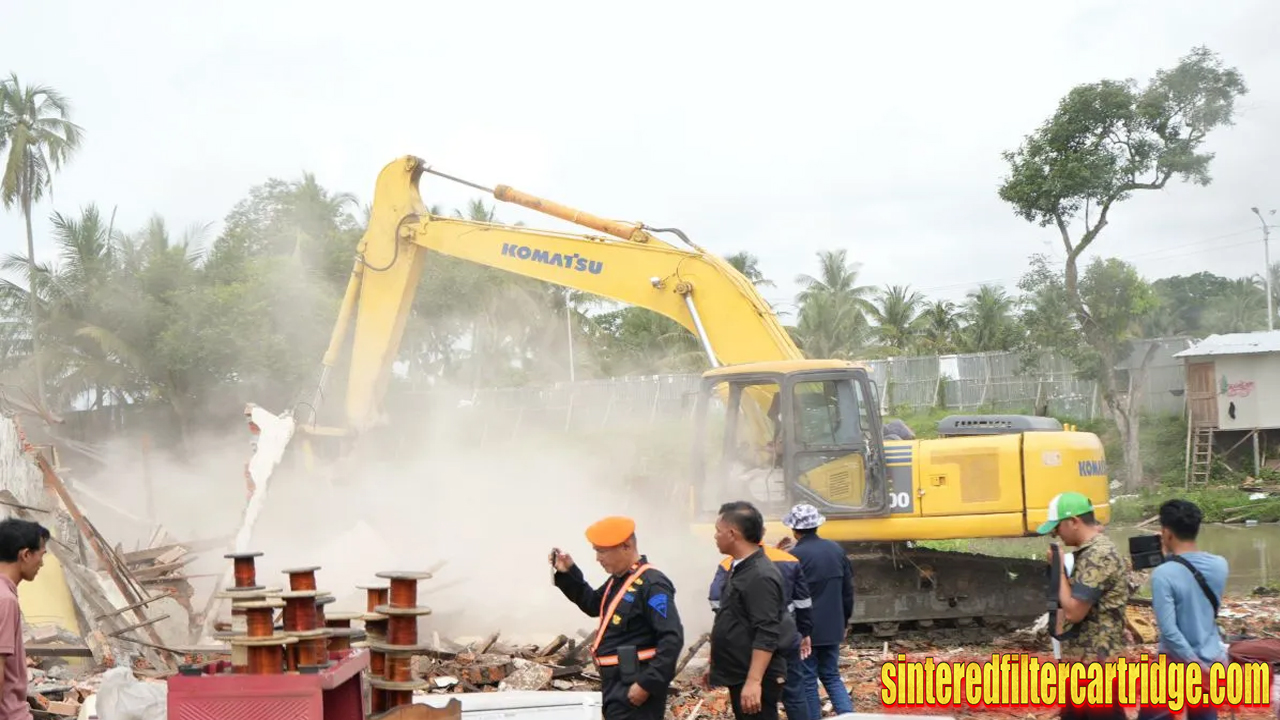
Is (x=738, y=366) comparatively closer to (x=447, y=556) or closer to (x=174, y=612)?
(x=447, y=556)

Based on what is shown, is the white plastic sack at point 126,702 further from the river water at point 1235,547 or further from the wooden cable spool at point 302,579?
the river water at point 1235,547

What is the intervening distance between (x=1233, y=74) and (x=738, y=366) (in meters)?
19.1

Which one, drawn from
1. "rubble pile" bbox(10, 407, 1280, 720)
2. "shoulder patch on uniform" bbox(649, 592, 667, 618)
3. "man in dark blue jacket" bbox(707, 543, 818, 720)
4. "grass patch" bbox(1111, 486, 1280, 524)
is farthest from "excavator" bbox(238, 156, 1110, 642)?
"grass patch" bbox(1111, 486, 1280, 524)

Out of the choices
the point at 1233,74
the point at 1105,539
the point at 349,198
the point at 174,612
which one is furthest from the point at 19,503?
the point at 349,198

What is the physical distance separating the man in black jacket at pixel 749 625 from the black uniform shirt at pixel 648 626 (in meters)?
0.41

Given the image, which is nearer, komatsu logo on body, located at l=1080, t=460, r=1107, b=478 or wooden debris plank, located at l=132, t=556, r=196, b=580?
komatsu logo on body, located at l=1080, t=460, r=1107, b=478

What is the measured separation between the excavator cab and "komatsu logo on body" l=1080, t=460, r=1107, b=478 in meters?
1.76

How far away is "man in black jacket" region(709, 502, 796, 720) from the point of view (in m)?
5.29

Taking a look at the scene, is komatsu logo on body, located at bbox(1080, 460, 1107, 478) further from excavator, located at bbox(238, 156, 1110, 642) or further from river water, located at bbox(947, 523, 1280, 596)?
river water, located at bbox(947, 523, 1280, 596)

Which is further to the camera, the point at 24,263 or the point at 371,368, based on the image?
the point at 24,263

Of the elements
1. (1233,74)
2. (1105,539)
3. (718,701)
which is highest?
(1233,74)

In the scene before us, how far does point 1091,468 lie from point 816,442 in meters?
2.50

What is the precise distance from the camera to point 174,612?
11.2m

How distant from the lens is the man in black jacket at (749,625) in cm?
529
